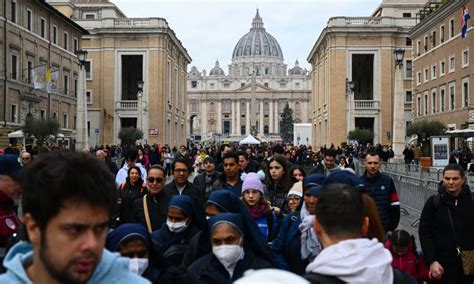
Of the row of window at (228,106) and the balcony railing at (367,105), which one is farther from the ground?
the row of window at (228,106)

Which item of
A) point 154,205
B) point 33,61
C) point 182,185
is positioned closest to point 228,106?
→ point 33,61

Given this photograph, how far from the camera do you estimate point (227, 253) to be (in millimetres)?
4273

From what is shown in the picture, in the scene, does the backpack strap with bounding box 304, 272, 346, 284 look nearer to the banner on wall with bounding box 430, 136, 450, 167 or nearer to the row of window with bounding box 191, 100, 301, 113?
the banner on wall with bounding box 430, 136, 450, 167

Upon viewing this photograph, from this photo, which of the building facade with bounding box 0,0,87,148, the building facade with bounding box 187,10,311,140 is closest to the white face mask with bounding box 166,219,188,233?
the building facade with bounding box 0,0,87,148

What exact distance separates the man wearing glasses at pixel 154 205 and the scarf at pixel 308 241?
2.27 meters

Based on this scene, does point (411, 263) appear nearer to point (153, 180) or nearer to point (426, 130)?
point (153, 180)

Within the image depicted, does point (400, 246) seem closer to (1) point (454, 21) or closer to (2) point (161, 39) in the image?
(1) point (454, 21)

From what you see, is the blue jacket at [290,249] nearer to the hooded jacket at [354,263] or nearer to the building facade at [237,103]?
the hooded jacket at [354,263]

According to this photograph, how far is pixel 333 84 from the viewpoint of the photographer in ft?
207

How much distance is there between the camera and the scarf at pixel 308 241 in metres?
4.88

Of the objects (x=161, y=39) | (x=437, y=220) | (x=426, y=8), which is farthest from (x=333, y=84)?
(x=437, y=220)

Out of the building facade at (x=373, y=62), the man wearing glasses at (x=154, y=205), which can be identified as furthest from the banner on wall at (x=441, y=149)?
the building facade at (x=373, y=62)

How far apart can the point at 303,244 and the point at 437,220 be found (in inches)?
76.8

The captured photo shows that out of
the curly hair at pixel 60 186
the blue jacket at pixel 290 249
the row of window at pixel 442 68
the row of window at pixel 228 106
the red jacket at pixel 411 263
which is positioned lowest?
the red jacket at pixel 411 263
